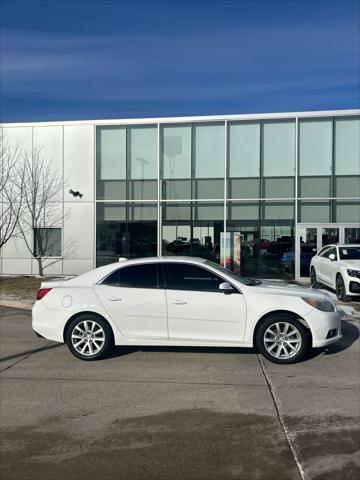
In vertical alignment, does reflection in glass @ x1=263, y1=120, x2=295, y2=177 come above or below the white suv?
above

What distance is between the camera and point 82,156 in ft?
62.2

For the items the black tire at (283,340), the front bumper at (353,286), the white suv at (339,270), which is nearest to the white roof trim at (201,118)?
the white suv at (339,270)

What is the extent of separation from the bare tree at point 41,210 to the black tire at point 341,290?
10.8m

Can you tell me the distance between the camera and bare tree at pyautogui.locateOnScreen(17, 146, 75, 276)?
1905cm

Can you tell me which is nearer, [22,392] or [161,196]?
[22,392]

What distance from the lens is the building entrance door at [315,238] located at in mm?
17078

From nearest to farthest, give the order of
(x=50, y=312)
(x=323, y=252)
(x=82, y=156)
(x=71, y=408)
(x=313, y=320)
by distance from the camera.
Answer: (x=71, y=408), (x=313, y=320), (x=50, y=312), (x=323, y=252), (x=82, y=156)

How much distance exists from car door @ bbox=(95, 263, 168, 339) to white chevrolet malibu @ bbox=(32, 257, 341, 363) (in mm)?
14

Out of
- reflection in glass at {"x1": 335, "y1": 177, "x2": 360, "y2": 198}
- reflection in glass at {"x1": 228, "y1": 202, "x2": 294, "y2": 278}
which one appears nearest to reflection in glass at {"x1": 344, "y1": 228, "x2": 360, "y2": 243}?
reflection in glass at {"x1": 335, "y1": 177, "x2": 360, "y2": 198}

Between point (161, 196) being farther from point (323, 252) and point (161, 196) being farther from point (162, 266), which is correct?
point (162, 266)

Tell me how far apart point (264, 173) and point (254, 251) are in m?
2.97

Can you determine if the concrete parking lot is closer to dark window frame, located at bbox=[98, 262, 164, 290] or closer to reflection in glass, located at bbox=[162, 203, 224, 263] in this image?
dark window frame, located at bbox=[98, 262, 164, 290]

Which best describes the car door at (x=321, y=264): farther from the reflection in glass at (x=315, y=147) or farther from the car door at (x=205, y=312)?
the car door at (x=205, y=312)

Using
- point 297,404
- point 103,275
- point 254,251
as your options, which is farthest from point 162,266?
point 254,251
